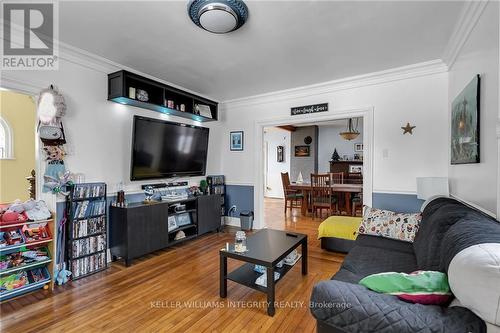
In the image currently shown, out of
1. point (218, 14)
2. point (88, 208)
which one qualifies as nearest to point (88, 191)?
point (88, 208)

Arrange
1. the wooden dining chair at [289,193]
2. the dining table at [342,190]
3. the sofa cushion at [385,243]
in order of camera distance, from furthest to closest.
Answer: the wooden dining chair at [289,193], the dining table at [342,190], the sofa cushion at [385,243]

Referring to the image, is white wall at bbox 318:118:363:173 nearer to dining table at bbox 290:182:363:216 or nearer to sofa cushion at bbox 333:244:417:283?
dining table at bbox 290:182:363:216

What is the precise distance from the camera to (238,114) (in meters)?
4.90

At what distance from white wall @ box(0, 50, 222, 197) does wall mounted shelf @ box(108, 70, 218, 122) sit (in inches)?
→ 5.9

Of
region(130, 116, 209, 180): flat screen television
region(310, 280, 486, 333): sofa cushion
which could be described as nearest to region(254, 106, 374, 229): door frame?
region(130, 116, 209, 180): flat screen television

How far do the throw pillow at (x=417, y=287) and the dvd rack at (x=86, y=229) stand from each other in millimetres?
2894

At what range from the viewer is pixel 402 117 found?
11.1ft

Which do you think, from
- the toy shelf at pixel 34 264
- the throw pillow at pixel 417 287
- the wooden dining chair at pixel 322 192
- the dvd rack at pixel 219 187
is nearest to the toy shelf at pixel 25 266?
the toy shelf at pixel 34 264

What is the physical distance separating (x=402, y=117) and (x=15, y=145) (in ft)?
18.5

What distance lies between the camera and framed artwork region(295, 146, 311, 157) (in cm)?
820

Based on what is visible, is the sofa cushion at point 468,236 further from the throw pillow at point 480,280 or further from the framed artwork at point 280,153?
the framed artwork at point 280,153

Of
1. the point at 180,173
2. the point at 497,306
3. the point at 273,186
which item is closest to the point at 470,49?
the point at 497,306

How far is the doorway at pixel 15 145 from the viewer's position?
356 centimetres

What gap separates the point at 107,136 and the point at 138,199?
0.97 meters
